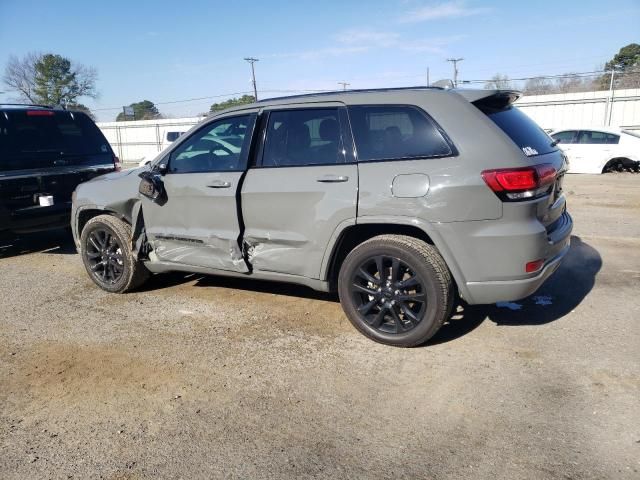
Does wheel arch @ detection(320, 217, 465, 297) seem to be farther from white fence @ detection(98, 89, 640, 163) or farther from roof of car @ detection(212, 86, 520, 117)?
white fence @ detection(98, 89, 640, 163)

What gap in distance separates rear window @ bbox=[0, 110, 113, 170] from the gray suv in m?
2.80

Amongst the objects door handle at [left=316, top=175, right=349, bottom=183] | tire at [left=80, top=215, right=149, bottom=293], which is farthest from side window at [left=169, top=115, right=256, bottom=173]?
tire at [left=80, top=215, right=149, bottom=293]

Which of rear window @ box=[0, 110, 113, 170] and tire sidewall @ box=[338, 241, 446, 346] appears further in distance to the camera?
rear window @ box=[0, 110, 113, 170]

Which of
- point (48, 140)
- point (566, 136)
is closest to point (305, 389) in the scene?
point (48, 140)

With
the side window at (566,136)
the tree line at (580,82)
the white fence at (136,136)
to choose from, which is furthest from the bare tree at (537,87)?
the white fence at (136,136)

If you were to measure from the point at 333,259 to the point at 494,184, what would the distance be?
131 centimetres

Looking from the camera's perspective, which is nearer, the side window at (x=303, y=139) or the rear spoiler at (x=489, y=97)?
the rear spoiler at (x=489, y=97)

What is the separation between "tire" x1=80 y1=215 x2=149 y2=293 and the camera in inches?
197

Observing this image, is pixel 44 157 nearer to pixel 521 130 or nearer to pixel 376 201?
pixel 376 201

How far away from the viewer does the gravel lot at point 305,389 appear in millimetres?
2570

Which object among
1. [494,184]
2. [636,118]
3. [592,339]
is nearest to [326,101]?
[494,184]

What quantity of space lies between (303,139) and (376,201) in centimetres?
90

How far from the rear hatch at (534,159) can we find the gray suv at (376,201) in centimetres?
2

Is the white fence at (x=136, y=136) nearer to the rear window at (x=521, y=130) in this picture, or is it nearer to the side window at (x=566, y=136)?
the side window at (x=566, y=136)
